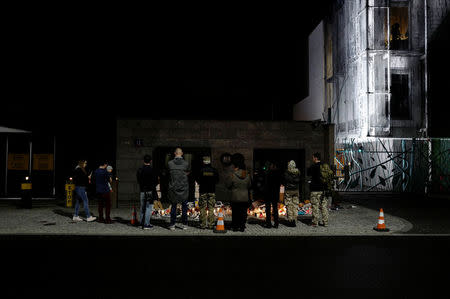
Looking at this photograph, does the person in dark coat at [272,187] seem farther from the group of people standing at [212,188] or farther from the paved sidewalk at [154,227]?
the paved sidewalk at [154,227]

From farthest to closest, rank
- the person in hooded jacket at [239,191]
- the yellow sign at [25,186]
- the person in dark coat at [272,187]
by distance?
1. the yellow sign at [25,186]
2. the person in dark coat at [272,187]
3. the person in hooded jacket at [239,191]

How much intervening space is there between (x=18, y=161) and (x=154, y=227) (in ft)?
37.1

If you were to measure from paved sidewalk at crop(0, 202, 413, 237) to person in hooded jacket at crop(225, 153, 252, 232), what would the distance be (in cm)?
34

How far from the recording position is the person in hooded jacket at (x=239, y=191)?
10859 millimetres

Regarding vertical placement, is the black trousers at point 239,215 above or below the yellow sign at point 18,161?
below

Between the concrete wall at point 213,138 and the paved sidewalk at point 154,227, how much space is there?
350 cm

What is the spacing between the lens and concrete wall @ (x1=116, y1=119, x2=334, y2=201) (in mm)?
18250

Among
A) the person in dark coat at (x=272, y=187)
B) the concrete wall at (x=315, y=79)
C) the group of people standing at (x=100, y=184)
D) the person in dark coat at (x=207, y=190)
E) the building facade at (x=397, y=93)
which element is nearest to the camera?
the person in dark coat at (x=207, y=190)

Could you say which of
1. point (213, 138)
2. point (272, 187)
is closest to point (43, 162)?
point (213, 138)

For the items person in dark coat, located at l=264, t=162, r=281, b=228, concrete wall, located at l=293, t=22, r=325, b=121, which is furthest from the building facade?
person in dark coat, located at l=264, t=162, r=281, b=228

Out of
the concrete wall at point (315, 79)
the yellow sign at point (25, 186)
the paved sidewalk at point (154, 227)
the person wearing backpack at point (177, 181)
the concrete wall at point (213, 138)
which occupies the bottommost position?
the paved sidewalk at point (154, 227)

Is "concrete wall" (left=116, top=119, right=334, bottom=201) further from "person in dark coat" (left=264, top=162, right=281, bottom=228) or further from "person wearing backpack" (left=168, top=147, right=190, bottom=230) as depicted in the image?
"person wearing backpack" (left=168, top=147, right=190, bottom=230)

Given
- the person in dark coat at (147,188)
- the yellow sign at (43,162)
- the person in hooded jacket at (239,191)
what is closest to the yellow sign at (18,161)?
the yellow sign at (43,162)
